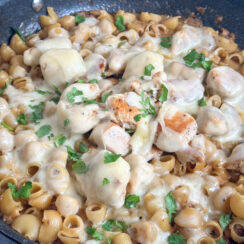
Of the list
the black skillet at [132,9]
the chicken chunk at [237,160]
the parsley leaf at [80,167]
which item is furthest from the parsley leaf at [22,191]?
the black skillet at [132,9]

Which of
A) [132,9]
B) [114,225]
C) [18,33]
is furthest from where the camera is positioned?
[132,9]

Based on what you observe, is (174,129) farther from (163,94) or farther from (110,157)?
(110,157)

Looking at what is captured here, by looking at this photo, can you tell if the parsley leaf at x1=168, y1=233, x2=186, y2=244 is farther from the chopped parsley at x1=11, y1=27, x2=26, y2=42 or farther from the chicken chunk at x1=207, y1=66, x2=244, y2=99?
the chopped parsley at x1=11, y1=27, x2=26, y2=42

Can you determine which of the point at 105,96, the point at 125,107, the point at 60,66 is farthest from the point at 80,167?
the point at 60,66

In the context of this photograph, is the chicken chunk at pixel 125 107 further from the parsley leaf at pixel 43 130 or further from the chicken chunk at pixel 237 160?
the chicken chunk at pixel 237 160

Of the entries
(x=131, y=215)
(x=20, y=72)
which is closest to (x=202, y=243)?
(x=131, y=215)

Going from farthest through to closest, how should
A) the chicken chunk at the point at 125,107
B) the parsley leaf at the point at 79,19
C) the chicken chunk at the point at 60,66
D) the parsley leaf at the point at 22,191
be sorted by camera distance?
the parsley leaf at the point at 79,19 < the chicken chunk at the point at 60,66 < the chicken chunk at the point at 125,107 < the parsley leaf at the point at 22,191

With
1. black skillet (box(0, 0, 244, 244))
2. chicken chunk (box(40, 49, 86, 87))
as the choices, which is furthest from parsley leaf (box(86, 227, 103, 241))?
black skillet (box(0, 0, 244, 244))
